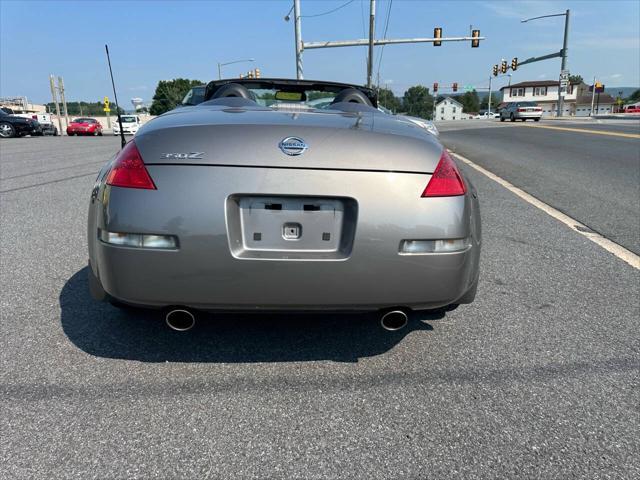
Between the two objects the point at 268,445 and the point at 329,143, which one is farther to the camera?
the point at 329,143

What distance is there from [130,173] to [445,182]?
136 cm

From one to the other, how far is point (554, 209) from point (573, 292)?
9.73 feet

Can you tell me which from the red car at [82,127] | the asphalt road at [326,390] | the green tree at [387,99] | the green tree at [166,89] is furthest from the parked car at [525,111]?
the green tree at [166,89]

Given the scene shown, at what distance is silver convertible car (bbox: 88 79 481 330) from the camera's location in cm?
204

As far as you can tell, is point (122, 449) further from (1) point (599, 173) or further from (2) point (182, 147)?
(1) point (599, 173)

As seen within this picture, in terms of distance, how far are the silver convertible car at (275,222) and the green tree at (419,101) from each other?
4828 inches

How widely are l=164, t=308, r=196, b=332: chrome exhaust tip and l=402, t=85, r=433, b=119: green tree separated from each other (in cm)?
12281

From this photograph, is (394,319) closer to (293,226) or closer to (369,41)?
(293,226)

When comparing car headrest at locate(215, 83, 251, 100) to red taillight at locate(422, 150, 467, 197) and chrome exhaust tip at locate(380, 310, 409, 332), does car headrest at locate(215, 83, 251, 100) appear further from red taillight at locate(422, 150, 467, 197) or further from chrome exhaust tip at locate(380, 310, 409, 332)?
chrome exhaust tip at locate(380, 310, 409, 332)

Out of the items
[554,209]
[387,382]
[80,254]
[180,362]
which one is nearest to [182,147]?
[180,362]

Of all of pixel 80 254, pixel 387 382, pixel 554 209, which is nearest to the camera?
pixel 387 382

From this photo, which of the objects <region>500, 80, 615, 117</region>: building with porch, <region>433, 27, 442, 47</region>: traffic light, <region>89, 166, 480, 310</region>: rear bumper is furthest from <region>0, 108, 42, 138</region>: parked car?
<region>500, 80, 615, 117</region>: building with porch

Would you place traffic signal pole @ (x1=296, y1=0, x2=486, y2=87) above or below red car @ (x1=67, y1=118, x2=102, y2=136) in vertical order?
above

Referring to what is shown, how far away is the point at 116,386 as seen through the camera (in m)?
2.22
